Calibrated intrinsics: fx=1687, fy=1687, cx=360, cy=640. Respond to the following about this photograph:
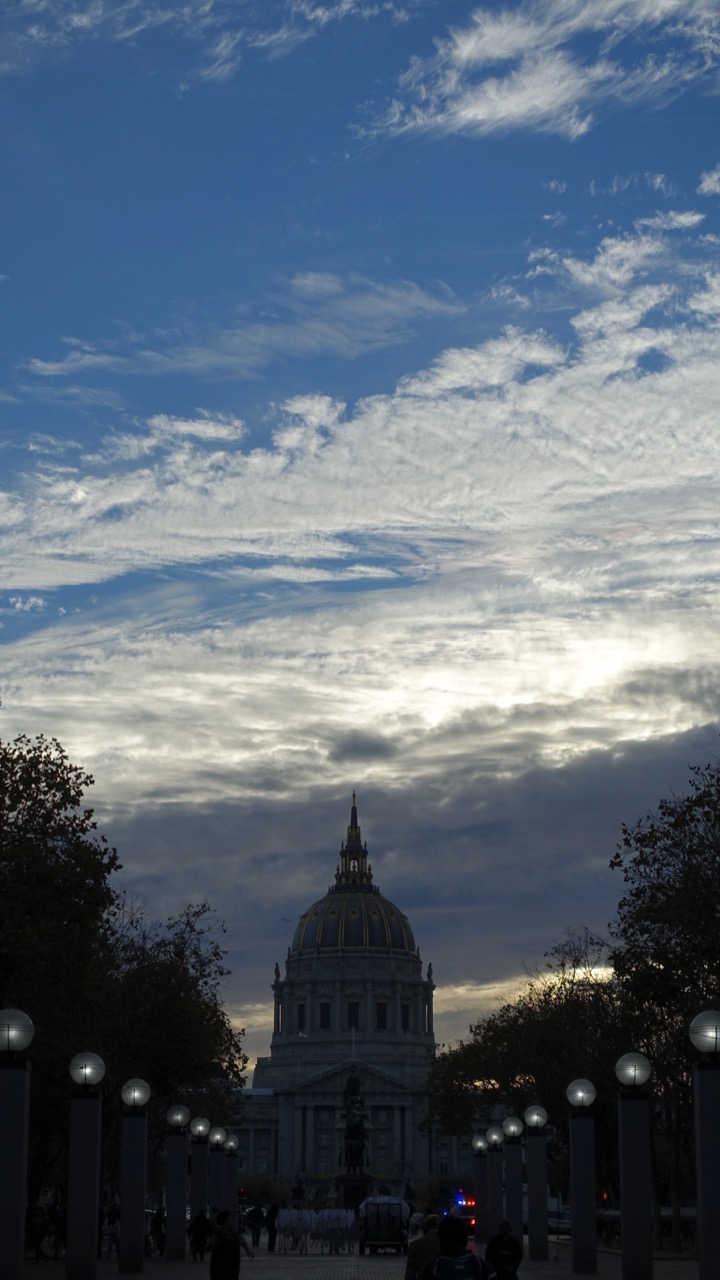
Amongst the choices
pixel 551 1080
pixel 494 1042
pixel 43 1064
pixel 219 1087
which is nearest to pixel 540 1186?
pixel 43 1064

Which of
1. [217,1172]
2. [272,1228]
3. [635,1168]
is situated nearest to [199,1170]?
[217,1172]

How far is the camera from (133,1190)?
3969cm

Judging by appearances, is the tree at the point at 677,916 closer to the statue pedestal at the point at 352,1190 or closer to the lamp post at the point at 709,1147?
the lamp post at the point at 709,1147

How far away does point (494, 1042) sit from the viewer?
87.6 m

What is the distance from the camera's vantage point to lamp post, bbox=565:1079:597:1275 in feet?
124

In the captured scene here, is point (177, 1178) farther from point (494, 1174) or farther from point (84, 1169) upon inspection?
point (494, 1174)

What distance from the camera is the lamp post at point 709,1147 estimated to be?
24859mm

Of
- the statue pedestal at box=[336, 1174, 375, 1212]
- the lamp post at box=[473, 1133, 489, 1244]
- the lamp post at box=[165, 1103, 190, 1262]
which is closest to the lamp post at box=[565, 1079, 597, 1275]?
the lamp post at box=[165, 1103, 190, 1262]

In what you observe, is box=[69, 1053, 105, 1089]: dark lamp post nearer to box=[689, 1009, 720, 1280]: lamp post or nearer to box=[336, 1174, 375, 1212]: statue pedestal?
box=[689, 1009, 720, 1280]: lamp post

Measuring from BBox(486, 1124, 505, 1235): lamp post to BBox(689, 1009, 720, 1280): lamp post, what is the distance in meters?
35.7

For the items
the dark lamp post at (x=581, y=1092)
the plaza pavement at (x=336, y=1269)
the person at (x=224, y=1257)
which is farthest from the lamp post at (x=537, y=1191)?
the person at (x=224, y=1257)

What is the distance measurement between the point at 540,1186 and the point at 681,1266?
171 inches

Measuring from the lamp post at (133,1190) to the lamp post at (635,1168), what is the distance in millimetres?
12656

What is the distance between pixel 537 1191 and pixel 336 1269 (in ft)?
19.0
